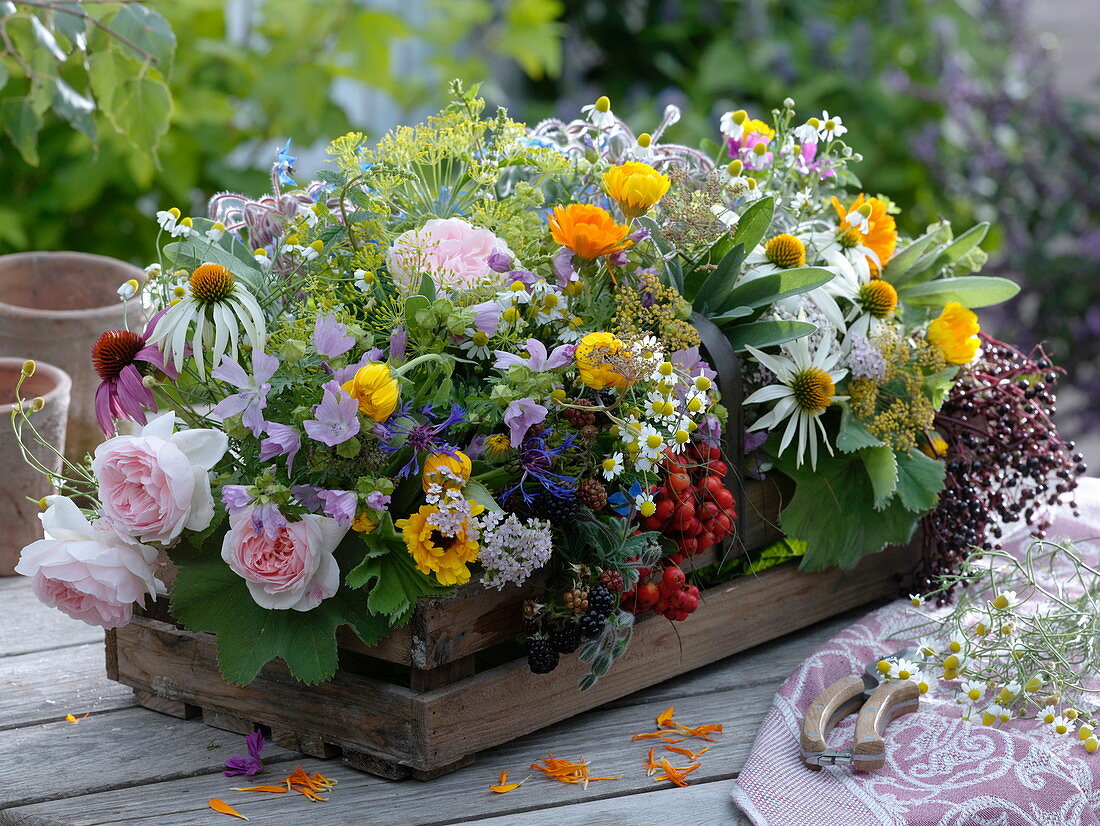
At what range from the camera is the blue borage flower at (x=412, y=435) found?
0.98 m

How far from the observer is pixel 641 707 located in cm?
117

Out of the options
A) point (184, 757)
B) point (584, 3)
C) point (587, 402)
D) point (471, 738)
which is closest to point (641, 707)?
point (471, 738)

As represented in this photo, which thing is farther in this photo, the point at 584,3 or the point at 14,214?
the point at 584,3

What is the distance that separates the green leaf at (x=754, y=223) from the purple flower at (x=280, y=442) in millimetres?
500

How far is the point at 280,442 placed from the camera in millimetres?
957

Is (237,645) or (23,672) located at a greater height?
(237,645)

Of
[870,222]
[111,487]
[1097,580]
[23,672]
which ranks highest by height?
[870,222]

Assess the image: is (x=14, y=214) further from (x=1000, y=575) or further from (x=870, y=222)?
(x=1000, y=575)

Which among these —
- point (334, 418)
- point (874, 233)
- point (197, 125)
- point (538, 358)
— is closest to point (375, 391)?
point (334, 418)

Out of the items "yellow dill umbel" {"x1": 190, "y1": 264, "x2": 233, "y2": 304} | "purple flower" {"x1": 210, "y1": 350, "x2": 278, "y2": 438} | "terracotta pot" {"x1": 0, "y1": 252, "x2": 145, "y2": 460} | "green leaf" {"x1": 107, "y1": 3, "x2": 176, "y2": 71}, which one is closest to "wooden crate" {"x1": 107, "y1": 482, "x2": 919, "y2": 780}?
"purple flower" {"x1": 210, "y1": 350, "x2": 278, "y2": 438}

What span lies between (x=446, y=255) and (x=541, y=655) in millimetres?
357

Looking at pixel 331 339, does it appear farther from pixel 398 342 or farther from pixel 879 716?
pixel 879 716

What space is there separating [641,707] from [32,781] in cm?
54

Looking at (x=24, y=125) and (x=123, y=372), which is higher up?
(x=24, y=125)
